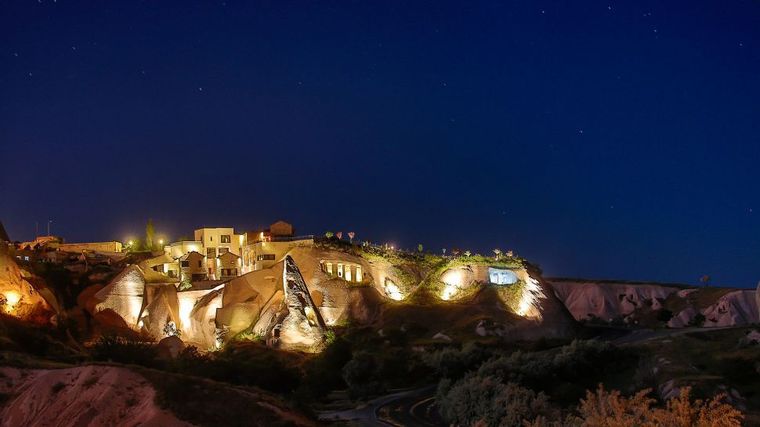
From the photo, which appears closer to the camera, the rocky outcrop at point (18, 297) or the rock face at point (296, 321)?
the rocky outcrop at point (18, 297)

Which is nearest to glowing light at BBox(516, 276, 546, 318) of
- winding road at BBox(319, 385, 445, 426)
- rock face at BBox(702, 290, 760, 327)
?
winding road at BBox(319, 385, 445, 426)

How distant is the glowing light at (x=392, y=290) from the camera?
6431 cm

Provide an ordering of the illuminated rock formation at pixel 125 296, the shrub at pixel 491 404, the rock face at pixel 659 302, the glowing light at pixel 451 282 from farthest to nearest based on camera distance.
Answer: the rock face at pixel 659 302
the glowing light at pixel 451 282
the illuminated rock formation at pixel 125 296
the shrub at pixel 491 404

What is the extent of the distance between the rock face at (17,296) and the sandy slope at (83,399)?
18466 millimetres

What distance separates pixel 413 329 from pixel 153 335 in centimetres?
2159

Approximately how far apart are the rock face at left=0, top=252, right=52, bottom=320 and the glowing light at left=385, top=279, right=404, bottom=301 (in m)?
30.0

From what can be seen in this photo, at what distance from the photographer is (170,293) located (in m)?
57.3

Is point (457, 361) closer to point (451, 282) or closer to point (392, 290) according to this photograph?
point (451, 282)

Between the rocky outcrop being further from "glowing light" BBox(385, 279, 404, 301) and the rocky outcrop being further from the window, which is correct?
the window

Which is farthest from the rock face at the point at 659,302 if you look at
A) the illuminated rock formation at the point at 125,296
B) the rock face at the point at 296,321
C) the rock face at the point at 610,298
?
the illuminated rock formation at the point at 125,296

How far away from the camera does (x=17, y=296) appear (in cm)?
4628

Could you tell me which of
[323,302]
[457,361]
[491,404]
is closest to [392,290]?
[323,302]

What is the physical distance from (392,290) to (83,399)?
4090 centimetres

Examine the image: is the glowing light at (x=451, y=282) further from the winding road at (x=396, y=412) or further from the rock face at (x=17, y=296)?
the rock face at (x=17, y=296)
